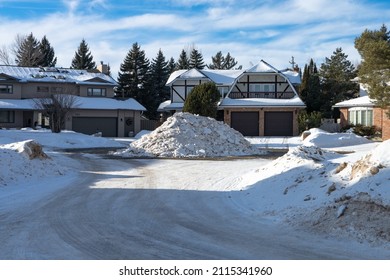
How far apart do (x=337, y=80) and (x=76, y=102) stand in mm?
31564

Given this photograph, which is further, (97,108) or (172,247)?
(97,108)

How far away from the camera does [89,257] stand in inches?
267

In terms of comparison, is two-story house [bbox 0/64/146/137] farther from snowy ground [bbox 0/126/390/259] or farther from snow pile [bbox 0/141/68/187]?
snowy ground [bbox 0/126/390/259]

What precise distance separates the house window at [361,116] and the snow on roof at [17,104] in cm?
2927

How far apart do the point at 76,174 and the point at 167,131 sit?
430 inches

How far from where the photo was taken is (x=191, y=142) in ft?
87.7

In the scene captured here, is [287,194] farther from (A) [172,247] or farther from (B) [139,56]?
(B) [139,56]

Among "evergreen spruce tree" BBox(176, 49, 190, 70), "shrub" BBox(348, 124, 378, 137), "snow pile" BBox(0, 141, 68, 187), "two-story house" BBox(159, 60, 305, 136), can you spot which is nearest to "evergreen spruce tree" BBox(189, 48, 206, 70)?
"evergreen spruce tree" BBox(176, 49, 190, 70)

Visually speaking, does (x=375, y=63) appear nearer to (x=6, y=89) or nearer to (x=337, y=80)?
(x=337, y=80)

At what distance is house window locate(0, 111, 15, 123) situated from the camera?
45.7 metres

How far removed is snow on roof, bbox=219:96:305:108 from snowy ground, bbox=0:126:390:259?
28.2 meters

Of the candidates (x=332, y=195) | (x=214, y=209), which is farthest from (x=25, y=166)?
(x=332, y=195)

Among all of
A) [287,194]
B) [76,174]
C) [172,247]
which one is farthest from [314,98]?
[172,247]

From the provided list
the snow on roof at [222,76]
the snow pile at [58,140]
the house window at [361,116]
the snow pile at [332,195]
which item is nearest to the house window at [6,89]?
the snow pile at [58,140]
